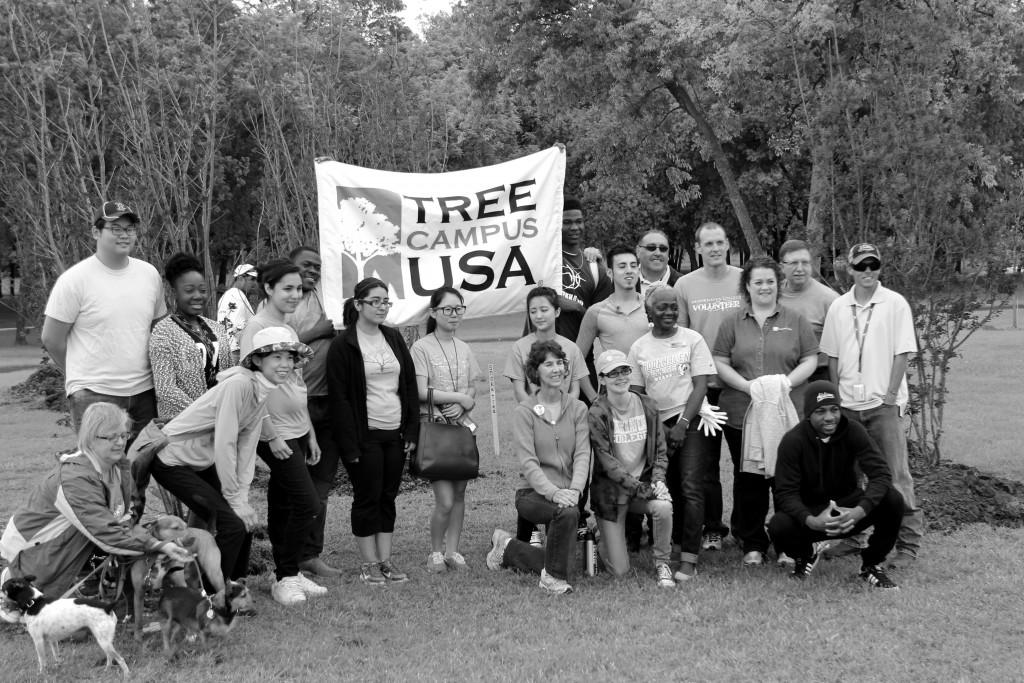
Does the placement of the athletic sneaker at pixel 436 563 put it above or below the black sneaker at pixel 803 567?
below

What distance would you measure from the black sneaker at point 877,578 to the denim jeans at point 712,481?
107 cm

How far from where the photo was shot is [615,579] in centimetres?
675

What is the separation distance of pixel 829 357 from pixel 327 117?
27.1 ft

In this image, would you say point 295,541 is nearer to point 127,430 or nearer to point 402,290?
point 127,430

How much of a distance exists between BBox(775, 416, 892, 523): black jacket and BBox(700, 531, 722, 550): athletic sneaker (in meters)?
1.02

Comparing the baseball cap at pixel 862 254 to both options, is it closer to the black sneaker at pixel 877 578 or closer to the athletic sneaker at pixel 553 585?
the black sneaker at pixel 877 578

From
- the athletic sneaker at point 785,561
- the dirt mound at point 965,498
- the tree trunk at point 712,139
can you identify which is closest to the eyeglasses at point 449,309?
the athletic sneaker at point 785,561

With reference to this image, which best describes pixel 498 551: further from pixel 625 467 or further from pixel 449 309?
Answer: pixel 449 309

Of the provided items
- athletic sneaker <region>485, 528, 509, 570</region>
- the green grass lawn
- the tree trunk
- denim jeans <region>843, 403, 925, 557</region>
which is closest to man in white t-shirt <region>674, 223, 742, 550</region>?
the green grass lawn

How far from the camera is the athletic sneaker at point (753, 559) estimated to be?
6.99 metres

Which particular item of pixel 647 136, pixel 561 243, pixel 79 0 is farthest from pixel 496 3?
pixel 561 243

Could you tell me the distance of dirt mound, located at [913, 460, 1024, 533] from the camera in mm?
7973

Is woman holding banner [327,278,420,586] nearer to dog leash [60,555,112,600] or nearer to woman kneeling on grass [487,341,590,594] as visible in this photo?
woman kneeling on grass [487,341,590,594]

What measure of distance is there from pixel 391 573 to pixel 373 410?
41.7 inches
